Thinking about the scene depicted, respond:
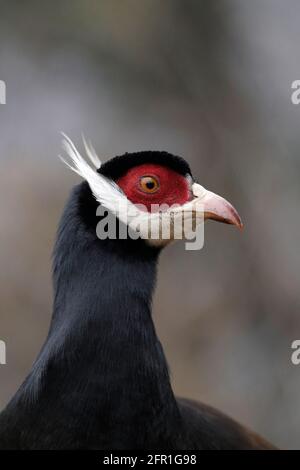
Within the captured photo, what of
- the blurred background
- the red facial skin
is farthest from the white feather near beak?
the blurred background

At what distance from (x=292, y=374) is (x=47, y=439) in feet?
9.71

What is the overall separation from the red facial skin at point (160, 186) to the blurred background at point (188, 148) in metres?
2.74

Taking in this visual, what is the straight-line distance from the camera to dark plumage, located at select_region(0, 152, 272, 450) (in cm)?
205

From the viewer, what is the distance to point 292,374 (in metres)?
4.82

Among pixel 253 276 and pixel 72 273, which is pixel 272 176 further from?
pixel 72 273

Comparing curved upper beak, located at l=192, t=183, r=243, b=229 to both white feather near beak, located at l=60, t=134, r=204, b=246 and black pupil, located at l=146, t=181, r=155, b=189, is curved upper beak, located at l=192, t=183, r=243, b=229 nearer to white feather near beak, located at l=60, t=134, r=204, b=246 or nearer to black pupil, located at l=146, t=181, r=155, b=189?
white feather near beak, located at l=60, t=134, r=204, b=246

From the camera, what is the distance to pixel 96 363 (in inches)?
81.5

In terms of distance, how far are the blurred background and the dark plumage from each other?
108 inches

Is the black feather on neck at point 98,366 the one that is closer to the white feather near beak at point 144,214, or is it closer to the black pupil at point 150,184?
the white feather near beak at point 144,214

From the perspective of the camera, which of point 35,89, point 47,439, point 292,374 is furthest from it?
point 35,89

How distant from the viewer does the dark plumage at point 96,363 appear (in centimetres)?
205

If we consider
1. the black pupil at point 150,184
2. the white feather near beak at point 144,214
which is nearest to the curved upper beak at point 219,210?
the white feather near beak at point 144,214

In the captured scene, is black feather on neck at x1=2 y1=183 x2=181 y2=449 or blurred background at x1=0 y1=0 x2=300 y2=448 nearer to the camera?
black feather on neck at x1=2 y1=183 x2=181 y2=449
